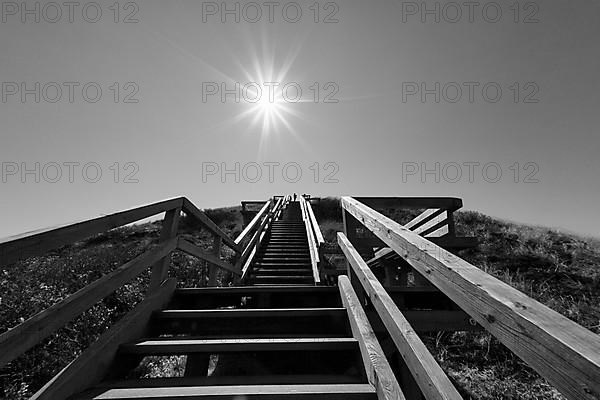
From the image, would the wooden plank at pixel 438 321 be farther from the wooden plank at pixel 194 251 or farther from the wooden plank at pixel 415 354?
the wooden plank at pixel 194 251

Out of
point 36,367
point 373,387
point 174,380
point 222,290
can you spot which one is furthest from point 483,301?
point 36,367

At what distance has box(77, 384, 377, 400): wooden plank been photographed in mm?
1339

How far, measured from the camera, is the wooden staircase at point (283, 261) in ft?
16.2

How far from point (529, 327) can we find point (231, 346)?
5.08 ft

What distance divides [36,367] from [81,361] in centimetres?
327

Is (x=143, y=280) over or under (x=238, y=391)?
under

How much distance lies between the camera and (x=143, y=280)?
6297 millimetres

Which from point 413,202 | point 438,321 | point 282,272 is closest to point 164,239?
point 438,321

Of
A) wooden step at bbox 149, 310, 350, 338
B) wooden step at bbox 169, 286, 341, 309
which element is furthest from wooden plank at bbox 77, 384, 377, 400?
wooden step at bbox 169, 286, 341, 309

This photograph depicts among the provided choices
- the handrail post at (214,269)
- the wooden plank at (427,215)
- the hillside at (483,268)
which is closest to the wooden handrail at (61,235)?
the handrail post at (214,269)

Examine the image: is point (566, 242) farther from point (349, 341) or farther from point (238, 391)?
point (238, 391)

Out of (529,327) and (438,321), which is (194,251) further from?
(529,327)

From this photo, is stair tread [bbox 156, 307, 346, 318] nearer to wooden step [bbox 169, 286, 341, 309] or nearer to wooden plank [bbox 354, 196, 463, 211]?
wooden step [bbox 169, 286, 341, 309]

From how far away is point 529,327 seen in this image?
0.61 m
